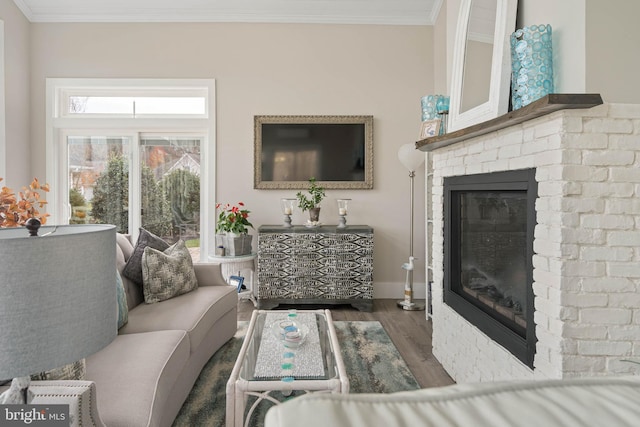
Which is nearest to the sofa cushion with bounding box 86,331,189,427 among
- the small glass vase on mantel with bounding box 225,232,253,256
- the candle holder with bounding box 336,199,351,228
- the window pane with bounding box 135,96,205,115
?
the small glass vase on mantel with bounding box 225,232,253,256

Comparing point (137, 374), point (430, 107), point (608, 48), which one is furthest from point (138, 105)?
point (608, 48)

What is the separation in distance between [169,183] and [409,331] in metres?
3.16

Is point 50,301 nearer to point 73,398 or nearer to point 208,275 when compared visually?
point 73,398

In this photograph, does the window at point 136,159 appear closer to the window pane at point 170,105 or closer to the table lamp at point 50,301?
the window pane at point 170,105

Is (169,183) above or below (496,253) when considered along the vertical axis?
above

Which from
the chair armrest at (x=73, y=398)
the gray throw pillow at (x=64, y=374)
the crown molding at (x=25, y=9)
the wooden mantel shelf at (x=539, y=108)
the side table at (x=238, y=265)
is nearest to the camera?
the chair armrest at (x=73, y=398)

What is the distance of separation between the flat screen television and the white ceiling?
1148 mm

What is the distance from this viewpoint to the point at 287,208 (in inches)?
161

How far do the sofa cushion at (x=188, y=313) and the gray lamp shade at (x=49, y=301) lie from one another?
140 cm

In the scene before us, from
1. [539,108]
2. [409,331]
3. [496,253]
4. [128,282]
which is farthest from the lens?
[409,331]

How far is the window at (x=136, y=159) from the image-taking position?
14.2 feet

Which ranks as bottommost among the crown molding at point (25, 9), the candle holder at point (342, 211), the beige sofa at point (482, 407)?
the beige sofa at point (482, 407)

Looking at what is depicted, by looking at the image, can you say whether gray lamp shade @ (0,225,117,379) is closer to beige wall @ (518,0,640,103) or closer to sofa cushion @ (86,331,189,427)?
sofa cushion @ (86,331,189,427)

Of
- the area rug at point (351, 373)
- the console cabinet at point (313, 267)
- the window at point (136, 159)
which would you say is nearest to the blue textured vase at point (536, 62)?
the area rug at point (351, 373)
